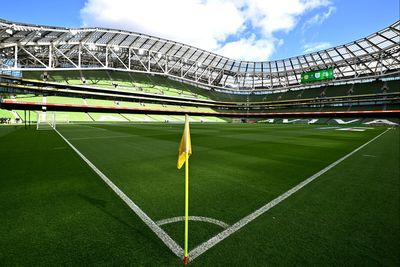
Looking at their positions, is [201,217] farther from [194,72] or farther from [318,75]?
[194,72]

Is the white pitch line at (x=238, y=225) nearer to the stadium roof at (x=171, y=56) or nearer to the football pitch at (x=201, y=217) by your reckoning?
the football pitch at (x=201, y=217)

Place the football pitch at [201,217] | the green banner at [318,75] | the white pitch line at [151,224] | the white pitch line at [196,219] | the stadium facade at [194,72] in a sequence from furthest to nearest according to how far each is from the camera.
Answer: the stadium facade at [194,72], the green banner at [318,75], the white pitch line at [196,219], the white pitch line at [151,224], the football pitch at [201,217]

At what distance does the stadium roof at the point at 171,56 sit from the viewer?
46.8 metres

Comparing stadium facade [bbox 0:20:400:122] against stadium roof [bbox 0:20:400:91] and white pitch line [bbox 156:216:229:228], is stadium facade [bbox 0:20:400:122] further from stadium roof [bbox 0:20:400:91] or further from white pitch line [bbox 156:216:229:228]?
white pitch line [bbox 156:216:229:228]

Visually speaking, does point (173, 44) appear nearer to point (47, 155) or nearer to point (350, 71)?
point (350, 71)

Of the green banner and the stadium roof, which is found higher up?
the stadium roof

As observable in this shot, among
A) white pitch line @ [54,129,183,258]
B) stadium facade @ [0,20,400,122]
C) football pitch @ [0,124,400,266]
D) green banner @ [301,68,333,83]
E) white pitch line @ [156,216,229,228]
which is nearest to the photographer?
football pitch @ [0,124,400,266]

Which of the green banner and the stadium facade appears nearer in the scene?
the green banner

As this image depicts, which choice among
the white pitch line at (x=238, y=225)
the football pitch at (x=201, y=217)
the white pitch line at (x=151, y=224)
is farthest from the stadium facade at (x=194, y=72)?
the white pitch line at (x=238, y=225)

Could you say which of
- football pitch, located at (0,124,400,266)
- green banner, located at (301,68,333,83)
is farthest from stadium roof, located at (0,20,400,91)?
football pitch, located at (0,124,400,266)

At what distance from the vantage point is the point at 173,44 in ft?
209

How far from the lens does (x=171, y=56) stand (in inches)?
2721

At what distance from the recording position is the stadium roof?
46.8 metres

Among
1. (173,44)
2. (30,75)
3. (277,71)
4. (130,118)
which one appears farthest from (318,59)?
(30,75)
